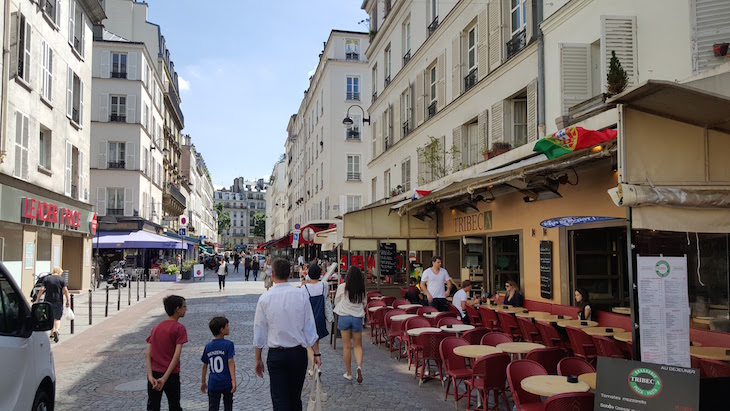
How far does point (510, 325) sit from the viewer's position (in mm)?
9836

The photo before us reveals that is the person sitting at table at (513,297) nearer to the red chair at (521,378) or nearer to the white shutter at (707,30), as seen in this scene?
the white shutter at (707,30)

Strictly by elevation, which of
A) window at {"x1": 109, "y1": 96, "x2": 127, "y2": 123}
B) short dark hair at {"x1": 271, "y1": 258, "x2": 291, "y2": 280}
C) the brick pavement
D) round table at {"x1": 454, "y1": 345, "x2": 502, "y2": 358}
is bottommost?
the brick pavement

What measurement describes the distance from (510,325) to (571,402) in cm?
531

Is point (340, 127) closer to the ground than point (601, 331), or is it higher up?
higher up

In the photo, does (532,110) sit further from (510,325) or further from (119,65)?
(119,65)

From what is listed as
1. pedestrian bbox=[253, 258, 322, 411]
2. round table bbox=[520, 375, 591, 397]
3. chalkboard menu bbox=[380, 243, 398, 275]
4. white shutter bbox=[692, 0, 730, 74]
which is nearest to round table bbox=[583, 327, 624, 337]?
round table bbox=[520, 375, 591, 397]

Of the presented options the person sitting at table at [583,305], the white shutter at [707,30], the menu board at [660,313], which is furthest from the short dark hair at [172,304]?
the white shutter at [707,30]

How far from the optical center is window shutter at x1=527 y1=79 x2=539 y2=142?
11836 mm

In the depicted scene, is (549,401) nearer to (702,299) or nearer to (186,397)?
(702,299)

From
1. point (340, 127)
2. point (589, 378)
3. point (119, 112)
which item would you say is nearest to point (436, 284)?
point (589, 378)

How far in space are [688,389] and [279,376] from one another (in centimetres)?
318

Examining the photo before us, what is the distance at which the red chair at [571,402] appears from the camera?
181 inches

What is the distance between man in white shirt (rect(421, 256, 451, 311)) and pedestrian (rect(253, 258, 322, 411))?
6.26m

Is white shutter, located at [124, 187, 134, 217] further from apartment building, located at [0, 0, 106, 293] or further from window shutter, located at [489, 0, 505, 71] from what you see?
window shutter, located at [489, 0, 505, 71]
